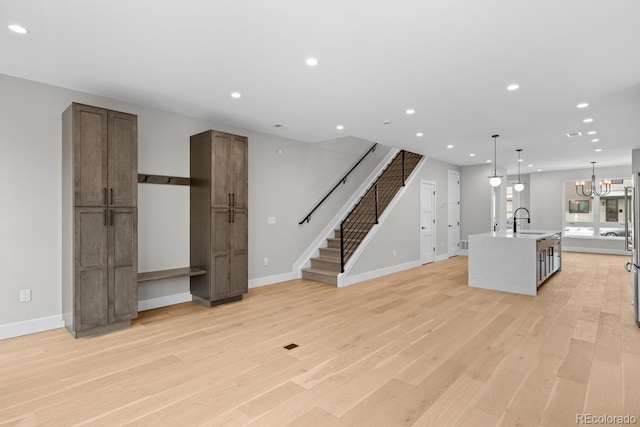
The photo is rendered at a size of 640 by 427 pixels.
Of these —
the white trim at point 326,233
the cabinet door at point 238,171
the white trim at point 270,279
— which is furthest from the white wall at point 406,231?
the cabinet door at point 238,171

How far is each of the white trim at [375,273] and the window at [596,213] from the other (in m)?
6.68

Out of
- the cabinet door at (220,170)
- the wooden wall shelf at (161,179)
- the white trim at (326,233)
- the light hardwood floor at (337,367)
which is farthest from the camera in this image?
the white trim at (326,233)

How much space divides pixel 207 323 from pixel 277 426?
7.22 feet

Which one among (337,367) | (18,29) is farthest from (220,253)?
(18,29)

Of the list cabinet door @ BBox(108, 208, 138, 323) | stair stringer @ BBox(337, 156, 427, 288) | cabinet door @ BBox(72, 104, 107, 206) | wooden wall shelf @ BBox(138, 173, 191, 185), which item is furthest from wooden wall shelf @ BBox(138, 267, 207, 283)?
stair stringer @ BBox(337, 156, 427, 288)

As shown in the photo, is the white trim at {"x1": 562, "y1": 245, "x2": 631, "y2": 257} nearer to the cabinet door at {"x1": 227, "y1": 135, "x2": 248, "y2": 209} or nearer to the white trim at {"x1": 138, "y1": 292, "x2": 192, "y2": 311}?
the cabinet door at {"x1": 227, "y1": 135, "x2": 248, "y2": 209}

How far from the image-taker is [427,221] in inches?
336

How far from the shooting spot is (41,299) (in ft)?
12.0

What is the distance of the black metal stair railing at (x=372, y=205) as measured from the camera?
6.61m

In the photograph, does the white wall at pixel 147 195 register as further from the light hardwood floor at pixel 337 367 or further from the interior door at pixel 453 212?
the interior door at pixel 453 212

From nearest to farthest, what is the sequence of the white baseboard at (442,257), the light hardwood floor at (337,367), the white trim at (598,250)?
1. the light hardwood floor at (337,367)
2. the white baseboard at (442,257)
3. the white trim at (598,250)

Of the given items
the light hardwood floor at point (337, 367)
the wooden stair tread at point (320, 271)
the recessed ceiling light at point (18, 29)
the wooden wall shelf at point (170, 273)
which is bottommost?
the light hardwood floor at point (337, 367)

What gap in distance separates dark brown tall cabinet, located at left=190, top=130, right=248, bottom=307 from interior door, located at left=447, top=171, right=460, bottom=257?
269 inches

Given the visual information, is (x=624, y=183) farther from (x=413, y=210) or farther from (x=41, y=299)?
(x=41, y=299)
